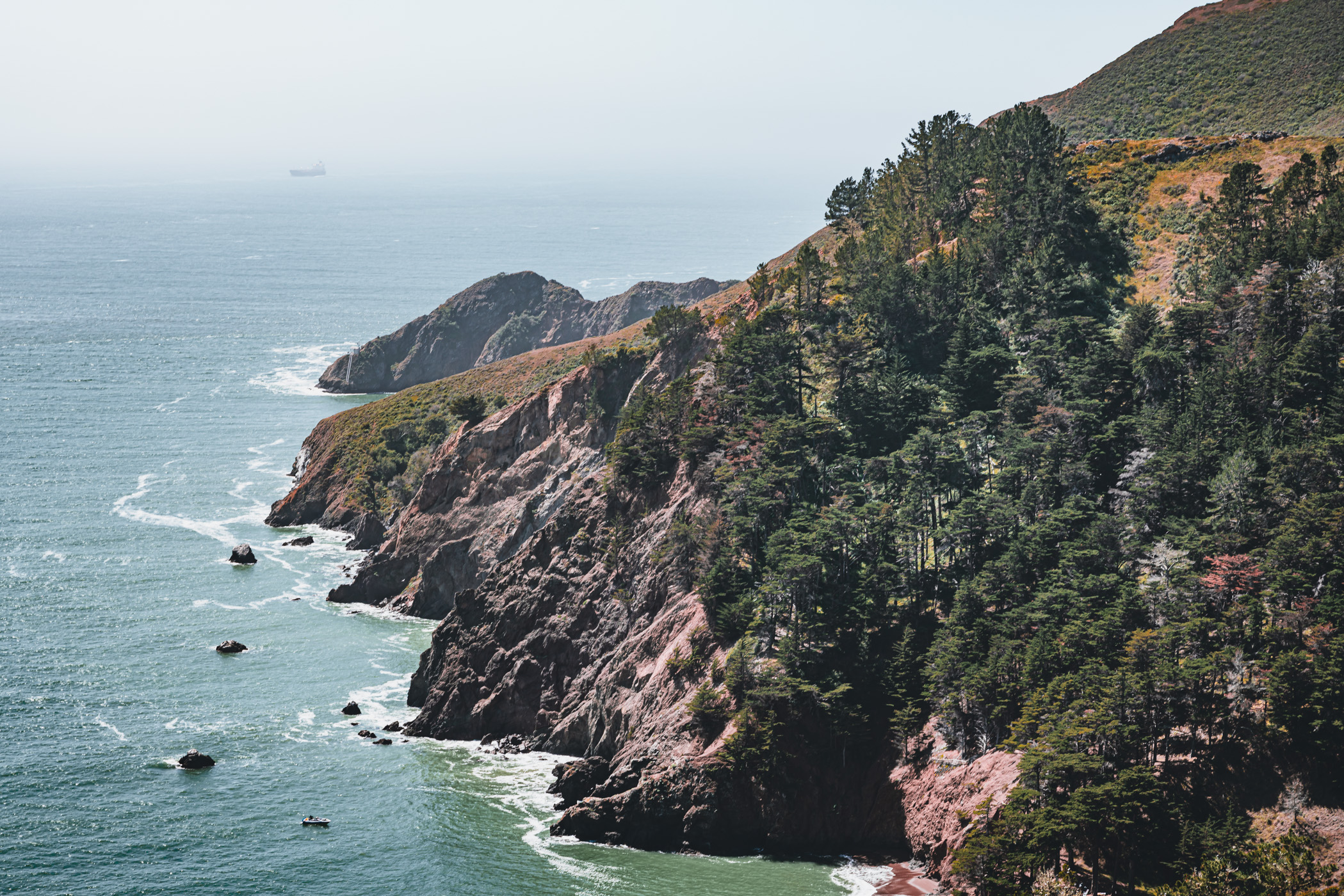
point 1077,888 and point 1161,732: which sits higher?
point 1161,732

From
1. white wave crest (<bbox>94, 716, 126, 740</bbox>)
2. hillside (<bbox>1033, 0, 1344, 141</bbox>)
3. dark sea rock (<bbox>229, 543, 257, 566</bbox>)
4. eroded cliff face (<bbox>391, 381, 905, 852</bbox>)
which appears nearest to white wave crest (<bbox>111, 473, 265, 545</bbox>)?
dark sea rock (<bbox>229, 543, 257, 566</bbox>)

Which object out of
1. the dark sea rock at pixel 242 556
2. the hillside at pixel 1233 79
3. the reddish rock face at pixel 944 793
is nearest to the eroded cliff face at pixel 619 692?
the reddish rock face at pixel 944 793

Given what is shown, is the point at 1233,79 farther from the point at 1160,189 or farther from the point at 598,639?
the point at 598,639

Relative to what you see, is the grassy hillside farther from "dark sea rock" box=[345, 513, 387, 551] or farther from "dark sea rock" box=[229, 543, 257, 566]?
"dark sea rock" box=[229, 543, 257, 566]

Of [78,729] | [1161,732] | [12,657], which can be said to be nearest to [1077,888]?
[1161,732]

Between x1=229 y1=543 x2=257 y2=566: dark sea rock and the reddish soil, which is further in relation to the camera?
x1=229 y1=543 x2=257 y2=566: dark sea rock

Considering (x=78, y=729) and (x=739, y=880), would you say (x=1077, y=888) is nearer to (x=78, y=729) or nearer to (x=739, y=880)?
(x=739, y=880)

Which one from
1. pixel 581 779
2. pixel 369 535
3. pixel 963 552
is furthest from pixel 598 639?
pixel 369 535
